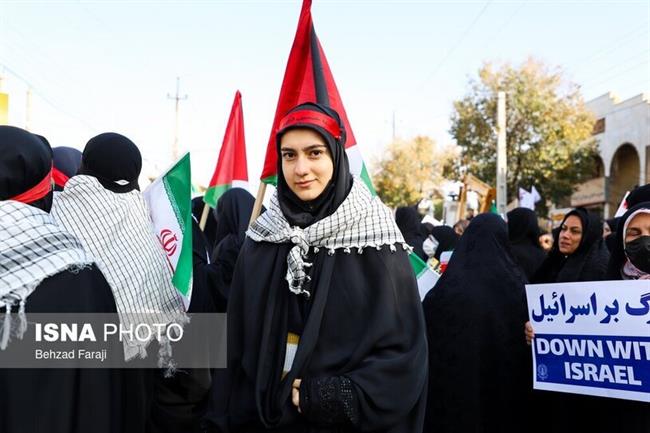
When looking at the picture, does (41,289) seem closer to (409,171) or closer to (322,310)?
(322,310)

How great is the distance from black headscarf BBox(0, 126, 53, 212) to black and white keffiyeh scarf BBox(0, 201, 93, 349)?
6 cm

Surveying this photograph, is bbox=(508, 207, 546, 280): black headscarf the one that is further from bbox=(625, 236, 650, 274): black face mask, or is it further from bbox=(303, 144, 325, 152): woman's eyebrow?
bbox=(303, 144, 325, 152): woman's eyebrow

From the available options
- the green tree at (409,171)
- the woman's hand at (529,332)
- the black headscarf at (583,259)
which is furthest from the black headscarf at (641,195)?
the green tree at (409,171)

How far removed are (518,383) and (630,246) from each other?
1071 millimetres

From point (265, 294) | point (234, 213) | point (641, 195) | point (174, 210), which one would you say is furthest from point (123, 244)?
point (641, 195)

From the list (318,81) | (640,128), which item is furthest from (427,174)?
(318,81)

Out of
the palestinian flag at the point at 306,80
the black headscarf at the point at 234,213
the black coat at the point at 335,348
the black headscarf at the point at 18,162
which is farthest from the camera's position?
the black headscarf at the point at 234,213

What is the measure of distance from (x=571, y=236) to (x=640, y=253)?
159cm

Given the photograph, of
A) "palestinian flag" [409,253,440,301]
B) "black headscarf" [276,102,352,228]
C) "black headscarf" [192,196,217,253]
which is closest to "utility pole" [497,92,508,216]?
"black headscarf" [192,196,217,253]

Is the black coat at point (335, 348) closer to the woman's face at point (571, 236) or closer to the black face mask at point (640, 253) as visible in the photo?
the black face mask at point (640, 253)

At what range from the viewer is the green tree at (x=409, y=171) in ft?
141

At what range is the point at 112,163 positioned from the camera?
8.54ft

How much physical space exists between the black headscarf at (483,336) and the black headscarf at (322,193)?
1.47 metres

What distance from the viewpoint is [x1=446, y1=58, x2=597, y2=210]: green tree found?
24.1m
